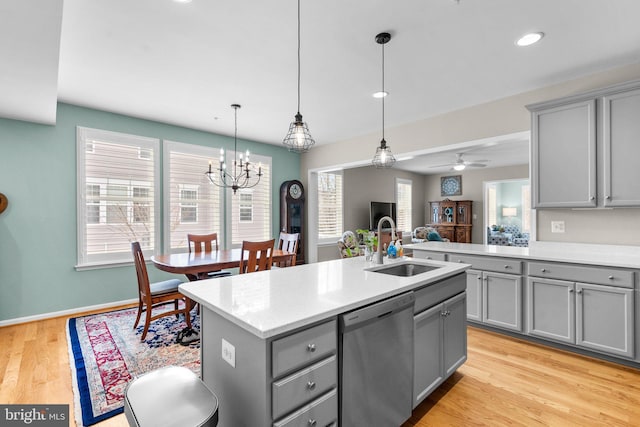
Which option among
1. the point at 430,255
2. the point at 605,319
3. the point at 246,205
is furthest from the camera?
the point at 246,205

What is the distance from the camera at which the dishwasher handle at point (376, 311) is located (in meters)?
1.41

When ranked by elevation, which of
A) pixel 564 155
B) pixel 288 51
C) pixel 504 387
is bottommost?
pixel 504 387

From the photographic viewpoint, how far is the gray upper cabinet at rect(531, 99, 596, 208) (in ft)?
9.53

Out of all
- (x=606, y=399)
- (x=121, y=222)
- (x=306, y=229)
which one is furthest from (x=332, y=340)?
(x=306, y=229)

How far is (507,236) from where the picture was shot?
27.7 feet

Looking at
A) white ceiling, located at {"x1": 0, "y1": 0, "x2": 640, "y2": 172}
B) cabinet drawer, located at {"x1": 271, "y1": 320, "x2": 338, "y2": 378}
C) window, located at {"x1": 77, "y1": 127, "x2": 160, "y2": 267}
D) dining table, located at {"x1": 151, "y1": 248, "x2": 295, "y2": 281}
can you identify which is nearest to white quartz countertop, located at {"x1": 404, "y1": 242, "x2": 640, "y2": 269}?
white ceiling, located at {"x1": 0, "y1": 0, "x2": 640, "y2": 172}

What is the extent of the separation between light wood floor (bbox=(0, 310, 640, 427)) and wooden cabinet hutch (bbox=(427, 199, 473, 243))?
6.50m

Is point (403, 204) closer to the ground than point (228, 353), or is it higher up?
higher up

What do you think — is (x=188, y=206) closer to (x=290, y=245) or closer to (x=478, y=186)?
(x=290, y=245)

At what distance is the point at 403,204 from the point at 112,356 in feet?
26.7

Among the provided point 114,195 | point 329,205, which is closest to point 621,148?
point 329,205

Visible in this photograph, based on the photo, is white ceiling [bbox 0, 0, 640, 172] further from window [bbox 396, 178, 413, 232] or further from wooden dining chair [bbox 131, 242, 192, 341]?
window [bbox 396, 178, 413, 232]

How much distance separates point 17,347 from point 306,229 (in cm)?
441

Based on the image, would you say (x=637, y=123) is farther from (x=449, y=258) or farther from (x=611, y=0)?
(x=449, y=258)
